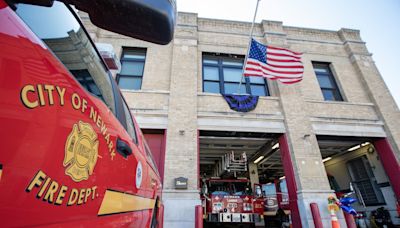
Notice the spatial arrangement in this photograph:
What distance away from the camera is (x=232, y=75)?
10172 millimetres

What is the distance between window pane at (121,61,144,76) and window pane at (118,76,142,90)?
30 centimetres

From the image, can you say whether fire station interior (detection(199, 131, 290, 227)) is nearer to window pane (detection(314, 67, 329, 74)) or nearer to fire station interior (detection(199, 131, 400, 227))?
fire station interior (detection(199, 131, 400, 227))

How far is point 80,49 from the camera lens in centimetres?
118

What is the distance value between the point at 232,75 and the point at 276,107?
2.65m

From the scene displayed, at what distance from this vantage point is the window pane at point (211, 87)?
31.2ft

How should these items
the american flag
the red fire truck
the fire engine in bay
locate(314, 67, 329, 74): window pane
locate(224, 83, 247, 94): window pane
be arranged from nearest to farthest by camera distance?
1. the fire engine in bay
2. the american flag
3. the red fire truck
4. locate(224, 83, 247, 94): window pane
5. locate(314, 67, 329, 74): window pane

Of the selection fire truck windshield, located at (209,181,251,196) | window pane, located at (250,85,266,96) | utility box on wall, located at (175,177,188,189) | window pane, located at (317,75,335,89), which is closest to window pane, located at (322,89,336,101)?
window pane, located at (317,75,335,89)

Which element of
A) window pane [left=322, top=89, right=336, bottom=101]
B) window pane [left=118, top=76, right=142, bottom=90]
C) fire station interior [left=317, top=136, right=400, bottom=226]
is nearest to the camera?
window pane [left=118, top=76, right=142, bottom=90]

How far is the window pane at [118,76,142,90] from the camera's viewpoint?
8930mm

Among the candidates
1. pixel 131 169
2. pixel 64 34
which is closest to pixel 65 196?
pixel 131 169

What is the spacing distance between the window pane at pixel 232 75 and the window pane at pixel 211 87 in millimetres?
614

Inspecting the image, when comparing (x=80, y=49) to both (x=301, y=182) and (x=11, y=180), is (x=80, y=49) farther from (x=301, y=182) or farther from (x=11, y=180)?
(x=301, y=182)

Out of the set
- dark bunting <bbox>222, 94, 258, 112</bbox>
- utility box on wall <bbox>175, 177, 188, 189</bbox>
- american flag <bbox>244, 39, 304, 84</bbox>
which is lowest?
utility box on wall <bbox>175, 177, 188, 189</bbox>

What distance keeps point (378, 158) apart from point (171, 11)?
12382 millimetres
